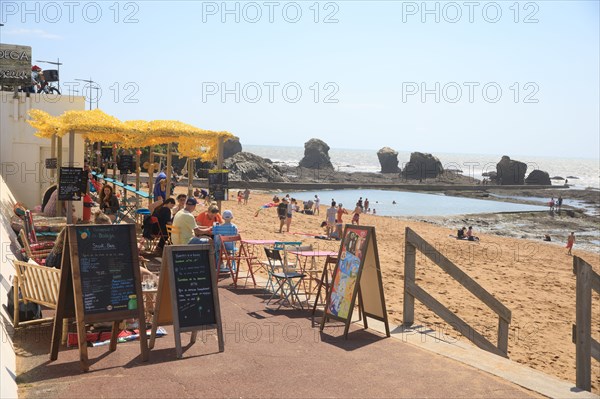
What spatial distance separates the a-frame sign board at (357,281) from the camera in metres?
7.45

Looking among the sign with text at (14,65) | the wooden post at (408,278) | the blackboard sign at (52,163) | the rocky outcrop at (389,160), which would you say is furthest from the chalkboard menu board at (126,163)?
the rocky outcrop at (389,160)

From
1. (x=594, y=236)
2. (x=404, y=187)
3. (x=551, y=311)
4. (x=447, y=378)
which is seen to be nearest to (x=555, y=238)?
(x=594, y=236)

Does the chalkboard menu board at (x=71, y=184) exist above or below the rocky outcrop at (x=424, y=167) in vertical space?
below

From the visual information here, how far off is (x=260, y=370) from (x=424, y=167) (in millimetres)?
90619

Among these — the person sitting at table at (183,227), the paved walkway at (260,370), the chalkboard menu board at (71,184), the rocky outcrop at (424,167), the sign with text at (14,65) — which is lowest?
the paved walkway at (260,370)

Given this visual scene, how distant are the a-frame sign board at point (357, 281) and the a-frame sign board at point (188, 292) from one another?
1.56 metres

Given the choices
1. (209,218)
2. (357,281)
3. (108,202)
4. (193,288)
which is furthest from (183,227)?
(108,202)

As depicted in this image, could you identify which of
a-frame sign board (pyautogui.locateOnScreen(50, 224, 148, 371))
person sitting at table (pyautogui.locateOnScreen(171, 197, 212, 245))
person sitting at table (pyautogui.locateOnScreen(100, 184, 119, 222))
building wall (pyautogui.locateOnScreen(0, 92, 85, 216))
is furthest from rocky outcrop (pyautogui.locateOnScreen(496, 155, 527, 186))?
a-frame sign board (pyautogui.locateOnScreen(50, 224, 148, 371))

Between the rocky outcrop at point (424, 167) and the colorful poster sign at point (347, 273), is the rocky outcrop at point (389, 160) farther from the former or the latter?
the colorful poster sign at point (347, 273)

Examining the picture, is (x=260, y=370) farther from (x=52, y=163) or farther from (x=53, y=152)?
(x=53, y=152)

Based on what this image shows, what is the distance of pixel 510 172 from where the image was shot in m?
92.1

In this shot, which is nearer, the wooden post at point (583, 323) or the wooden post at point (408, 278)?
the wooden post at point (583, 323)

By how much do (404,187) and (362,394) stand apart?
246 ft

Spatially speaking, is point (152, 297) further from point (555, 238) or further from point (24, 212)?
point (555, 238)
